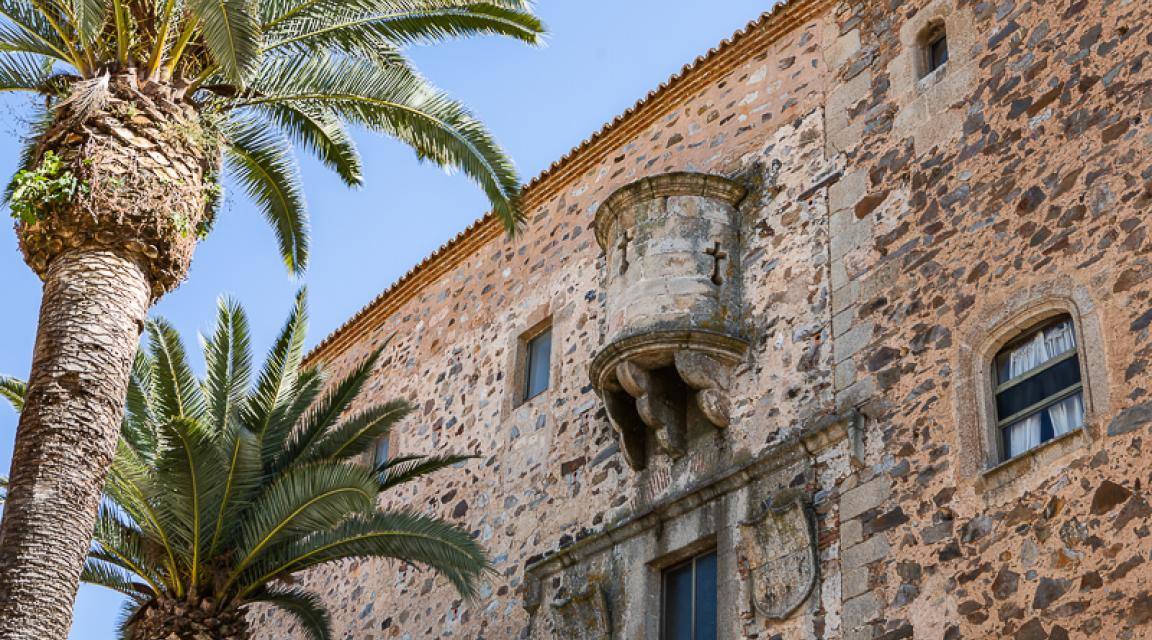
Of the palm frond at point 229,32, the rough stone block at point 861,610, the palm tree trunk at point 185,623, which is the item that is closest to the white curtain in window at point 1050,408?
the rough stone block at point 861,610

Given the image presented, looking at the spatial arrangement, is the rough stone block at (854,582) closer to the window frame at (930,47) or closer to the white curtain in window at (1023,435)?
the white curtain in window at (1023,435)

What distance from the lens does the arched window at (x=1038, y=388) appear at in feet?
34.6

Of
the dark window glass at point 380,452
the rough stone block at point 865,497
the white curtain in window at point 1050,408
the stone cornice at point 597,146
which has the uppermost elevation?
the stone cornice at point 597,146

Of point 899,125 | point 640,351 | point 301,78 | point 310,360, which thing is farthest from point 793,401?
point 310,360

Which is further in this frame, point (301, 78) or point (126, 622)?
point (126, 622)

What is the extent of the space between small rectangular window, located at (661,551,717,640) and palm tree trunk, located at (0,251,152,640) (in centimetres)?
479

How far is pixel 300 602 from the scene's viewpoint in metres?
15.0

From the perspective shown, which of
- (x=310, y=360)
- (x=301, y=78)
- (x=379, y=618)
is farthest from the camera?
(x=310, y=360)

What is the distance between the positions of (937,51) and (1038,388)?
3.68 metres

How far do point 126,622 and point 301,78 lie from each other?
5.07 metres

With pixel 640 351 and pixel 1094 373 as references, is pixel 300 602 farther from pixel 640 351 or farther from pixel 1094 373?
pixel 1094 373

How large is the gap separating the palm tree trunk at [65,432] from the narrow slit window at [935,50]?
21.5 feet

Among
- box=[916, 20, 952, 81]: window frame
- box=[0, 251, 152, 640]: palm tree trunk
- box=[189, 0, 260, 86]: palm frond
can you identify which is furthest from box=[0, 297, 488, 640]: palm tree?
box=[916, 20, 952, 81]: window frame

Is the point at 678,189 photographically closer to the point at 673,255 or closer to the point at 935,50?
the point at 673,255
